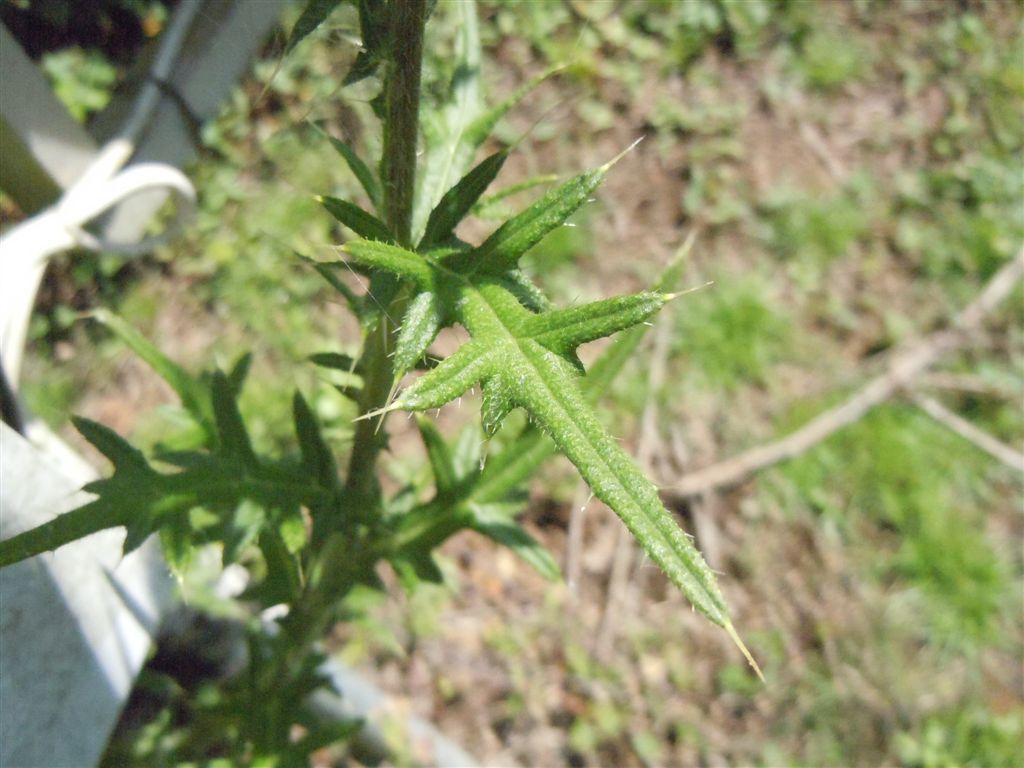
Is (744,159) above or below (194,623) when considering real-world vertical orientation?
below

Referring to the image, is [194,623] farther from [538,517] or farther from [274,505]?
[538,517]

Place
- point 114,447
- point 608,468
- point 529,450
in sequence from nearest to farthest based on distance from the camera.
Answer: point 608,468 < point 114,447 < point 529,450

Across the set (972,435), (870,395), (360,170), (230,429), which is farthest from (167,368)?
(972,435)

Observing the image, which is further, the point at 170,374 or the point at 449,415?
the point at 449,415

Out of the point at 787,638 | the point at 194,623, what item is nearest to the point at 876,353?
the point at 787,638

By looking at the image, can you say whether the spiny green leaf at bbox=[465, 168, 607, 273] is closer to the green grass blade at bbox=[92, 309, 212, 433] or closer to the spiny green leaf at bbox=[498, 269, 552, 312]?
the spiny green leaf at bbox=[498, 269, 552, 312]

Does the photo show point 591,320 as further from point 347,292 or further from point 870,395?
point 870,395

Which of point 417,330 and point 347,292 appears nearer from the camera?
point 417,330

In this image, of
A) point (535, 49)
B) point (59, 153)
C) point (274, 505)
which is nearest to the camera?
point (274, 505)
